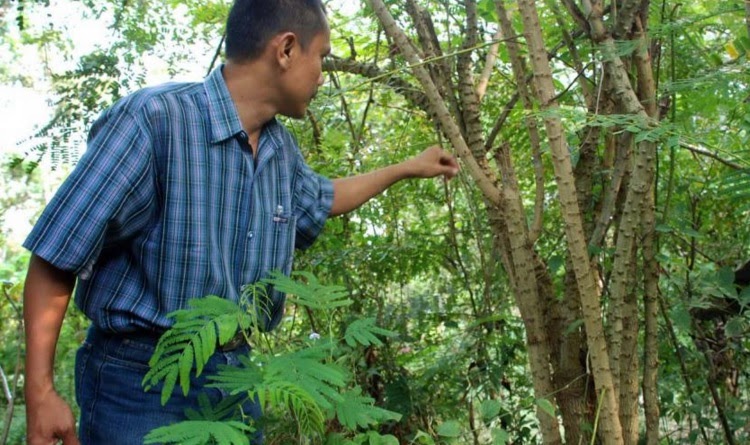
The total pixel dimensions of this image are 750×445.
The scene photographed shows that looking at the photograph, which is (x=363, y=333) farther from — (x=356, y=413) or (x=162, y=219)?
(x=162, y=219)

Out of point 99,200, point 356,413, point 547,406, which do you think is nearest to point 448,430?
point 547,406

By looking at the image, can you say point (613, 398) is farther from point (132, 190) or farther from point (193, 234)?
point (132, 190)

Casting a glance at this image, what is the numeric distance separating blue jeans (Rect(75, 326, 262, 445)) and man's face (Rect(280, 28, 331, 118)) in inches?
23.3

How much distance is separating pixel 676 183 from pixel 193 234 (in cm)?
189

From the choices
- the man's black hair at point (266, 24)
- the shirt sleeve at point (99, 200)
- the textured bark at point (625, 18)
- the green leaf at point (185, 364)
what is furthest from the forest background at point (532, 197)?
the shirt sleeve at point (99, 200)

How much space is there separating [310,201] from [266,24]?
19.3 inches

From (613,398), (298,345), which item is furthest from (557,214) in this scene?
(298,345)

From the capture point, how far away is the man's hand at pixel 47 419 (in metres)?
1.60

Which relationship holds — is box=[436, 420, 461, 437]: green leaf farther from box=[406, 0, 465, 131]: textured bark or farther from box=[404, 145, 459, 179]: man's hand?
box=[406, 0, 465, 131]: textured bark

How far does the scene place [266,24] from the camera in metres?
1.88

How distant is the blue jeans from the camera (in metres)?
1.75

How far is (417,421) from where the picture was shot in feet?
10.1

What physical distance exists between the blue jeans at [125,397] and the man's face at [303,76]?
1.94 feet

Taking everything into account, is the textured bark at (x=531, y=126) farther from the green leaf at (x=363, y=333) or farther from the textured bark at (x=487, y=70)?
the green leaf at (x=363, y=333)
